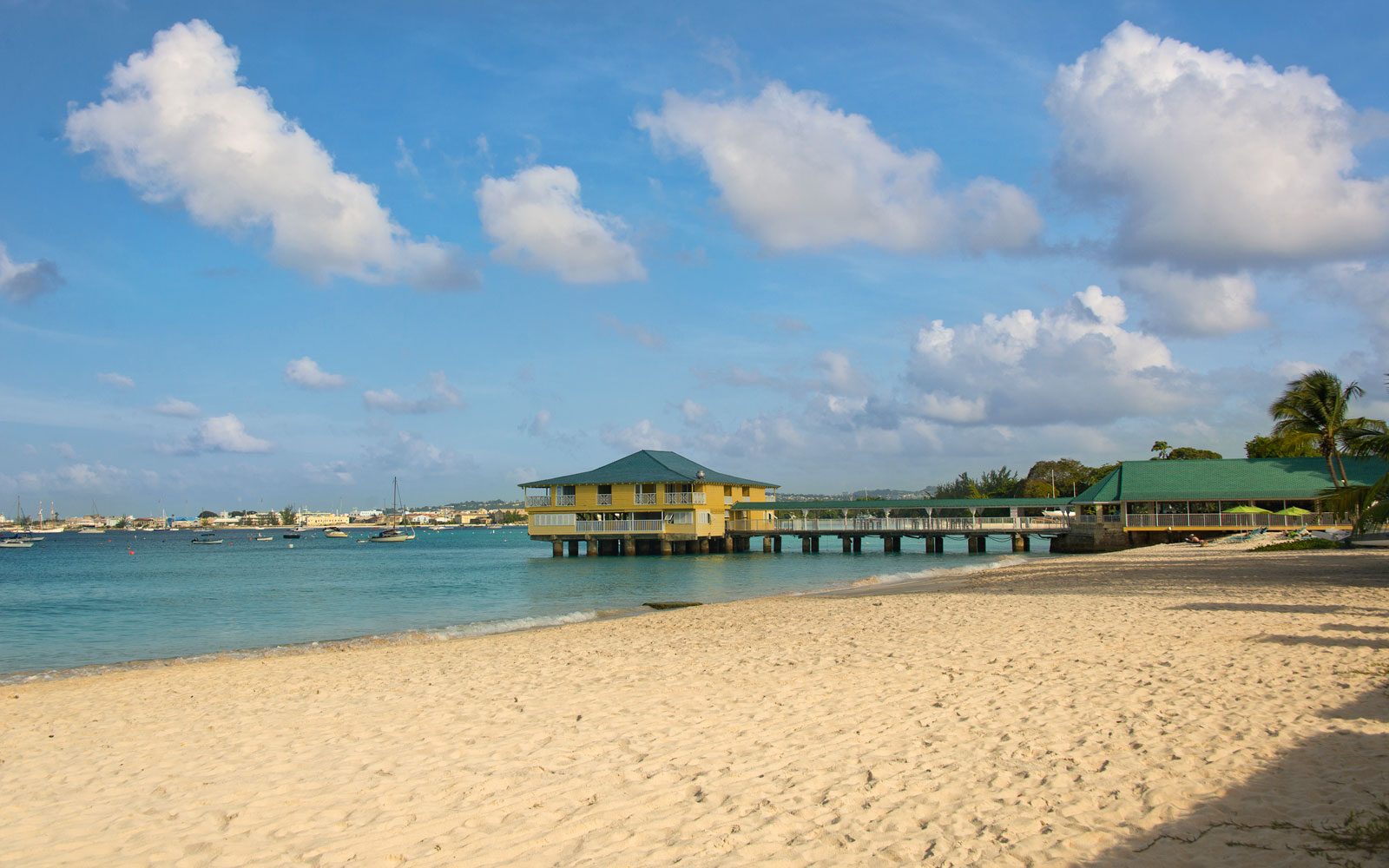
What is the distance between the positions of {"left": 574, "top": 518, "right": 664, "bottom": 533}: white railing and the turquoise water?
1.56 metres

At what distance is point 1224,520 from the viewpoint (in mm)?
43562

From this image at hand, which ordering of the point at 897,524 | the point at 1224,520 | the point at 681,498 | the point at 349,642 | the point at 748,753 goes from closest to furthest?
the point at 748,753
the point at 349,642
the point at 1224,520
the point at 681,498
the point at 897,524

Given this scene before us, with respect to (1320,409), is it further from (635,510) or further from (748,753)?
(748,753)

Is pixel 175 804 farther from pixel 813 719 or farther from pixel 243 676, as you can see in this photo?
pixel 243 676

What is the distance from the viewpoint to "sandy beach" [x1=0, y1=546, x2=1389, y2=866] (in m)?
4.91

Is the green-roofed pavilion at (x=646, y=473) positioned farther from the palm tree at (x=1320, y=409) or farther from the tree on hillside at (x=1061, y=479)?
the tree on hillside at (x=1061, y=479)

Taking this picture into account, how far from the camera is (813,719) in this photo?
7.66m

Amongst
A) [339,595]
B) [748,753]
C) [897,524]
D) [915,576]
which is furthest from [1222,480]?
[748,753]

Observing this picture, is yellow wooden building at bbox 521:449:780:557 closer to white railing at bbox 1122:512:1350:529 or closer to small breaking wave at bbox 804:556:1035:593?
small breaking wave at bbox 804:556:1035:593

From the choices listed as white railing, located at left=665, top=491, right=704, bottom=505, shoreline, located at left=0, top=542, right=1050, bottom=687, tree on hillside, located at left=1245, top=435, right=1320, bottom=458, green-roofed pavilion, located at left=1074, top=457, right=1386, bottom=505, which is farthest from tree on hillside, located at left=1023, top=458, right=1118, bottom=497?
shoreline, located at left=0, top=542, right=1050, bottom=687

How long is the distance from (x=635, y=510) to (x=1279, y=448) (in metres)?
43.5

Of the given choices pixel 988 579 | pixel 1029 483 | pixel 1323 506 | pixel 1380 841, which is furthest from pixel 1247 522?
pixel 1029 483

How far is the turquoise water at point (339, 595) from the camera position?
19.7m

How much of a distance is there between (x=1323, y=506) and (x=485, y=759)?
47.4 m
